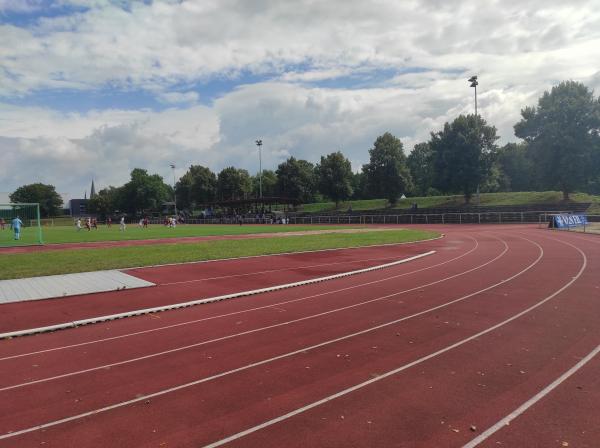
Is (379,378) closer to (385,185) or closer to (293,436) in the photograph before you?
(293,436)

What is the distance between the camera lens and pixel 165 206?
12112 centimetres

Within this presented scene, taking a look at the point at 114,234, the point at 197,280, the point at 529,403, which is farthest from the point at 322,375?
the point at 114,234

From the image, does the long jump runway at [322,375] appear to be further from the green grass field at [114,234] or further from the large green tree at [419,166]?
the large green tree at [419,166]

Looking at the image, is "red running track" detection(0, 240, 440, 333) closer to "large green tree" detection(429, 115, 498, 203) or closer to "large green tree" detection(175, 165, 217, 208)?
"large green tree" detection(429, 115, 498, 203)

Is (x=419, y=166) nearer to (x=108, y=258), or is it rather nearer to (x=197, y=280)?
(x=108, y=258)

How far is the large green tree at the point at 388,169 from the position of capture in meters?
64.1

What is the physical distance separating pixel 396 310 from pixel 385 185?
186ft

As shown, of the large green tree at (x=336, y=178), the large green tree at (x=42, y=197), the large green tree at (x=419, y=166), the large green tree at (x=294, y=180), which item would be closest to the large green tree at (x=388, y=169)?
the large green tree at (x=336, y=178)

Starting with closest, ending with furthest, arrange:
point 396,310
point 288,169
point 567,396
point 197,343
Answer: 1. point 567,396
2. point 197,343
3. point 396,310
4. point 288,169

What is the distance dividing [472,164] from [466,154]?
1477 mm

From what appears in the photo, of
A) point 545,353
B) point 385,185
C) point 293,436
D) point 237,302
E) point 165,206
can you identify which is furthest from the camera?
point 165,206

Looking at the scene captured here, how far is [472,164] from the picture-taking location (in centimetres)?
5478

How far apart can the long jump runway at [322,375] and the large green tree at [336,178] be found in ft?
205

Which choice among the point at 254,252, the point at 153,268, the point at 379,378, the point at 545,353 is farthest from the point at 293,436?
the point at 254,252
